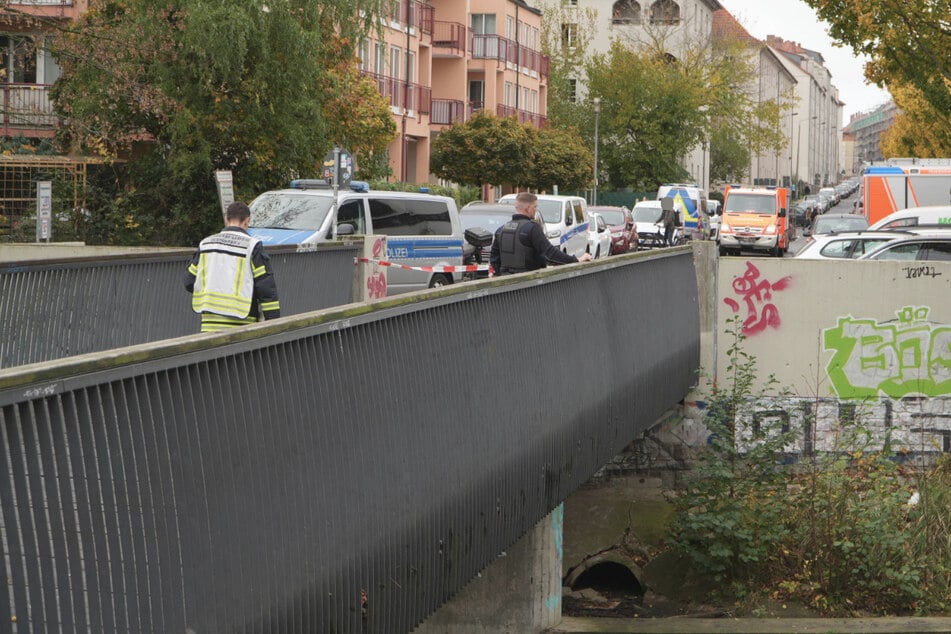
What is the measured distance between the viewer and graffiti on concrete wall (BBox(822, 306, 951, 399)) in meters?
14.7

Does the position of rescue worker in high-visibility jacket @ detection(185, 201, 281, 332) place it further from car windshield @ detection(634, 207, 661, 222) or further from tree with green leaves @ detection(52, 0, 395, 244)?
car windshield @ detection(634, 207, 661, 222)

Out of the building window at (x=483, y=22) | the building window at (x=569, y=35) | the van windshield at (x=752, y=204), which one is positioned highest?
the building window at (x=569, y=35)

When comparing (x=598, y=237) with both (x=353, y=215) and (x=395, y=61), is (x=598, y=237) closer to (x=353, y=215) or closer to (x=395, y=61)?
(x=353, y=215)

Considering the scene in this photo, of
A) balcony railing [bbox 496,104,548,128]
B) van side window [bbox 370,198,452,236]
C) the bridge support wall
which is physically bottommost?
the bridge support wall

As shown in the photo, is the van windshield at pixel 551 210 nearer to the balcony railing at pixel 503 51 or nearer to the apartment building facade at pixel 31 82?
the apartment building facade at pixel 31 82

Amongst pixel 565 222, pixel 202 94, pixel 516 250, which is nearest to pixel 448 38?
pixel 565 222

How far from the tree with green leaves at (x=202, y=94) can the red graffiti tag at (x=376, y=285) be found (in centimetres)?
953

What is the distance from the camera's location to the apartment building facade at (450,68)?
54.7 metres

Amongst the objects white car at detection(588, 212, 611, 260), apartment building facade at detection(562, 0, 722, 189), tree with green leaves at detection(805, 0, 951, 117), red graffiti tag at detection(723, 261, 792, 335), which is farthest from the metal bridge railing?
apartment building facade at detection(562, 0, 722, 189)

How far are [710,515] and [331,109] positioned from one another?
20122mm

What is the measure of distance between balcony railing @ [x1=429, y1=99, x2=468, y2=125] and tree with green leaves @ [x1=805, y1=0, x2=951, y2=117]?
3865 centimetres

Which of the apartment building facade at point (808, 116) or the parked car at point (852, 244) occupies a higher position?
the apartment building facade at point (808, 116)

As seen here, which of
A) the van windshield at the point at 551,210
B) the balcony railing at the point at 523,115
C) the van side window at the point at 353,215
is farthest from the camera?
the balcony railing at the point at 523,115

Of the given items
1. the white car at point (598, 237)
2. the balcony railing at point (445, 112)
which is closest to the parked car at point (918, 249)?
the white car at point (598, 237)
